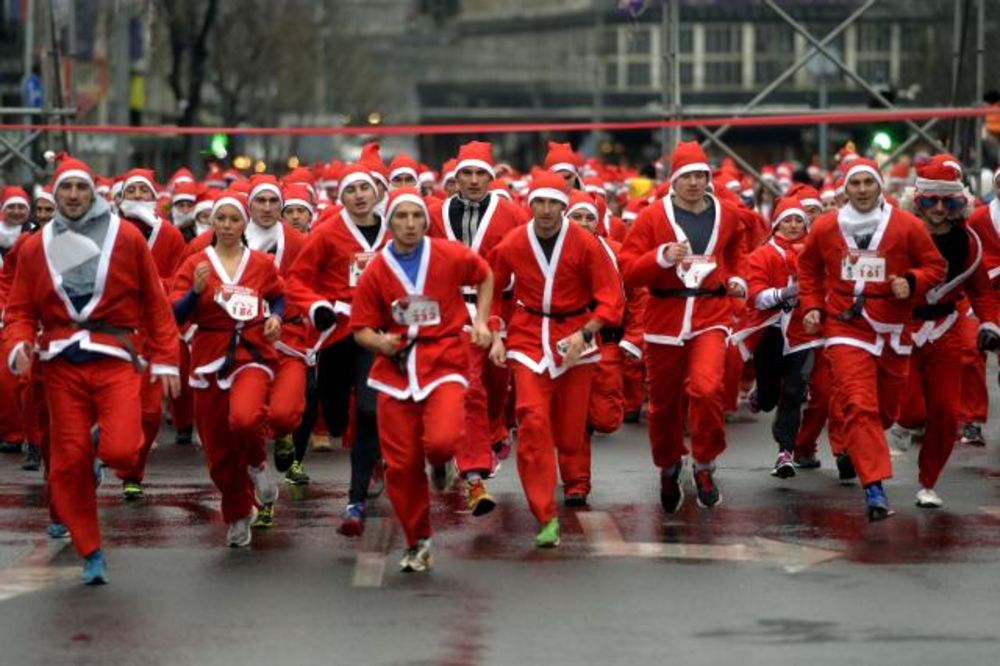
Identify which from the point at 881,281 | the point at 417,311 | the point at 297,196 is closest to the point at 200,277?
the point at 417,311

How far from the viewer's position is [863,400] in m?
14.3

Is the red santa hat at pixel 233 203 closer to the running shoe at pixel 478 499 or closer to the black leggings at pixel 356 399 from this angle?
the black leggings at pixel 356 399

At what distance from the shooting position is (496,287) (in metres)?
14.4

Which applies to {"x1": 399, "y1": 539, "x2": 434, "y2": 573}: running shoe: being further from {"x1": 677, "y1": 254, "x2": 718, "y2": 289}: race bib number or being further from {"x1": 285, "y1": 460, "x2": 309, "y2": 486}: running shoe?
{"x1": 285, "y1": 460, "x2": 309, "y2": 486}: running shoe

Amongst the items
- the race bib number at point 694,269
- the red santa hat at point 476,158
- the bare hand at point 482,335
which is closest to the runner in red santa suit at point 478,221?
the red santa hat at point 476,158

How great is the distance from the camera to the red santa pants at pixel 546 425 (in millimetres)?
13578

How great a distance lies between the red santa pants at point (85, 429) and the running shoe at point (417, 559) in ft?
4.45

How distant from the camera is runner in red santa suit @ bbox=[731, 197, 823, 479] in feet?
56.1

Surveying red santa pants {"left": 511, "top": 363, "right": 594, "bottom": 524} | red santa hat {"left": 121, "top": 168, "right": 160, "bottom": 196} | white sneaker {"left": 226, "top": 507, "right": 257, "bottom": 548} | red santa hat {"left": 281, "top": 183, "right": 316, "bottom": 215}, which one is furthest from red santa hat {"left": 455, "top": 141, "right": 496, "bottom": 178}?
red santa hat {"left": 121, "top": 168, "right": 160, "bottom": 196}

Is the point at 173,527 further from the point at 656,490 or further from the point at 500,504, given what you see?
the point at 656,490

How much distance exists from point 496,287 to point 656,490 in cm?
221

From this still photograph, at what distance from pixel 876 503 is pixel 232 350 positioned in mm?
3452

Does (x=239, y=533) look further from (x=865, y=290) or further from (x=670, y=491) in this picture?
(x=865, y=290)

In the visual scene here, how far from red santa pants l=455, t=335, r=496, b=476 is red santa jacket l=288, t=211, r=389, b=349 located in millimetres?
713
